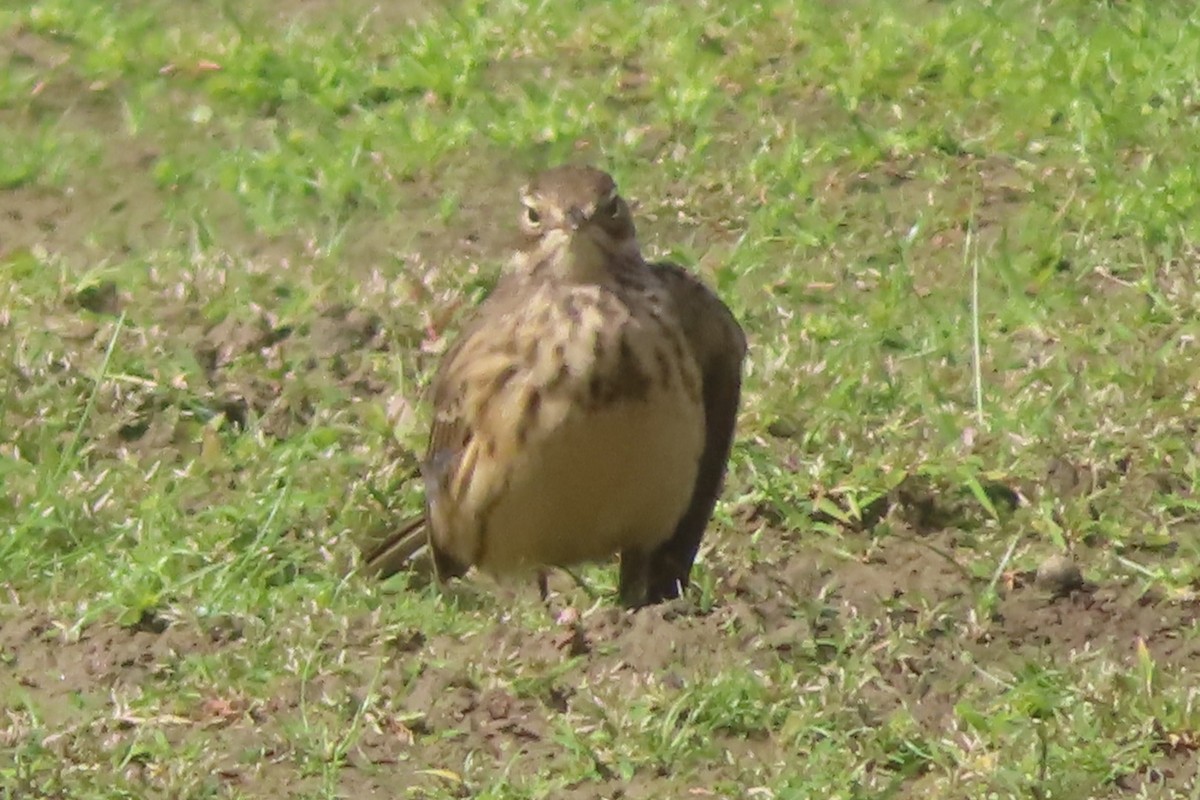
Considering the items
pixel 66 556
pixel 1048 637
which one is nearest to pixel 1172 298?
pixel 1048 637

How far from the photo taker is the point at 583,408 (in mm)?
4652

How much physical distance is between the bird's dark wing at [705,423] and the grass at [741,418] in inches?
3.6

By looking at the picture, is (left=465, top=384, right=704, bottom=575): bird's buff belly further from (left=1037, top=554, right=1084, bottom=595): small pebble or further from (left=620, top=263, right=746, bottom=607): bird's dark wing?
(left=1037, top=554, right=1084, bottom=595): small pebble

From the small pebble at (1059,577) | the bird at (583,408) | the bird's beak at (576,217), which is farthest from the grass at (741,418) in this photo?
the bird's beak at (576,217)

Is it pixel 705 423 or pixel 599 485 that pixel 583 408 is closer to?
pixel 599 485

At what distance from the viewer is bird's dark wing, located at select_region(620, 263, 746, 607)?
5000 mm

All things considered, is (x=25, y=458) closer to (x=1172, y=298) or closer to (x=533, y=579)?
(x=533, y=579)

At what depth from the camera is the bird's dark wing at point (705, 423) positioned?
500 centimetres

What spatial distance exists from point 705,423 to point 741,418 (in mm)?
742

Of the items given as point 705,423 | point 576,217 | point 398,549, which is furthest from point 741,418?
point 576,217

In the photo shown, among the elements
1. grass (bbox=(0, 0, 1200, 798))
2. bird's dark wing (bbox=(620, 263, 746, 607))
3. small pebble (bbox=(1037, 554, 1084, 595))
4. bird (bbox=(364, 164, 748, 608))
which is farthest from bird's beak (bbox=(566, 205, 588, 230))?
small pebble (bbox=(1037, 554, 1084, 595))

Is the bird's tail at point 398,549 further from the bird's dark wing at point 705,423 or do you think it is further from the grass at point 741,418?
the bird's dark wing at point 705,423

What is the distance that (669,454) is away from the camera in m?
4.78

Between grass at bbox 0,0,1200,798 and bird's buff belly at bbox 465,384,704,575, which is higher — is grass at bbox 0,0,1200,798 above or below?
below
